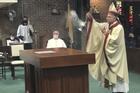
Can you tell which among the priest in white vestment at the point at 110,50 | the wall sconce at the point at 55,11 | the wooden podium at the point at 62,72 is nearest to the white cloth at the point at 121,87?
the priest in white vestment at the point at 110,50

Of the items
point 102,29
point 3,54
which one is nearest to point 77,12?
point 3,54

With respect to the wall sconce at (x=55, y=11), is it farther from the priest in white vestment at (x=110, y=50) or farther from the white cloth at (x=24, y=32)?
the priest in white vestment at (x=110, y=50)

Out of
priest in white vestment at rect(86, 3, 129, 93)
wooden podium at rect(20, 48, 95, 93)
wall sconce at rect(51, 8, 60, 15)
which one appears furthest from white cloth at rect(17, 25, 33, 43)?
wooden podium at rect(20, 48, 95, 93)

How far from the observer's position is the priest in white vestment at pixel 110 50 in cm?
682

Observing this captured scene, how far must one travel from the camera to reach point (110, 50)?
686cm

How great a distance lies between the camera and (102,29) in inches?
280

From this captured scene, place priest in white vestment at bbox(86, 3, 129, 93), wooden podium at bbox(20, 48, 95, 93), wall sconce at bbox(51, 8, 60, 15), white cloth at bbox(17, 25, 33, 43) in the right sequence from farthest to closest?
wall sconce at bbox(51, 8, 60, 15) → white cloth at bbox(17, 25, 33, 43) → priest in white vestment at bbox(86, 3, 129, 93) → wooden podium at bbox(20, 48, 95, 93)

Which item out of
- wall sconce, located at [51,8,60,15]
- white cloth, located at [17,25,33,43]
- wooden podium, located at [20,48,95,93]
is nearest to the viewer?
wooden podium, located at [20,48,95,93]

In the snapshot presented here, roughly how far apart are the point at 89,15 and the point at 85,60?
1940 mm

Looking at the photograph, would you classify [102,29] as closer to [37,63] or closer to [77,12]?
[37,63]

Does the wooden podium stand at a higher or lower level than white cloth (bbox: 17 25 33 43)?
lower

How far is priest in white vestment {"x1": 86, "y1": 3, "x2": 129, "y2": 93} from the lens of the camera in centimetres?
682

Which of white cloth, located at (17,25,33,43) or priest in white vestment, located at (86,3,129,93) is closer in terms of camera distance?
priest in white vestment, located at (86,3,129,93)

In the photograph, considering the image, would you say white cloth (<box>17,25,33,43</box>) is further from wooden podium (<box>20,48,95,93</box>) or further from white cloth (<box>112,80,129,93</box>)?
wooden podium (<box>20,48,95,93</box>)
